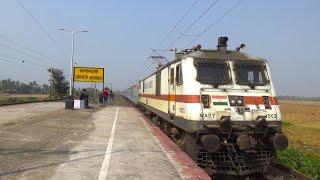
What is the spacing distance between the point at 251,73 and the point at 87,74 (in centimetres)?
3604

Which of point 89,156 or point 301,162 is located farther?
point 301,162

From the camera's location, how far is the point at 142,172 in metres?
10.1

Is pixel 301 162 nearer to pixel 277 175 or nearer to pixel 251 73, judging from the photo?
pixel 277 175

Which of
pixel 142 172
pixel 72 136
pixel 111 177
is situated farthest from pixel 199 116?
pixel 72 136

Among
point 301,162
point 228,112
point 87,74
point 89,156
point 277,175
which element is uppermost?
point 87,74

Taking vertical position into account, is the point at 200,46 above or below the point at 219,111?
above

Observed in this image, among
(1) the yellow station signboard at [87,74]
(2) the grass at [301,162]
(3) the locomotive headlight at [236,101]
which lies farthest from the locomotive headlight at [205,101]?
(1) the yellow station signboard at [87,74]

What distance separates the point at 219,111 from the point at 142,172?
3113mm

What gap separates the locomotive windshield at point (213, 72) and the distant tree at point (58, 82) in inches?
2428

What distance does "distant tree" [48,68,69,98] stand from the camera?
72.9 metres

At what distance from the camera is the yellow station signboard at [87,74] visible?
47.9m

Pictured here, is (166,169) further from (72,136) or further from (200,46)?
(72,136)

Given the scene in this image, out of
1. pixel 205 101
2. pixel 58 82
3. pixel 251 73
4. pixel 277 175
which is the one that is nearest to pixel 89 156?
pixel 205 101

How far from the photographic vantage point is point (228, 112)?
12.4 meters
